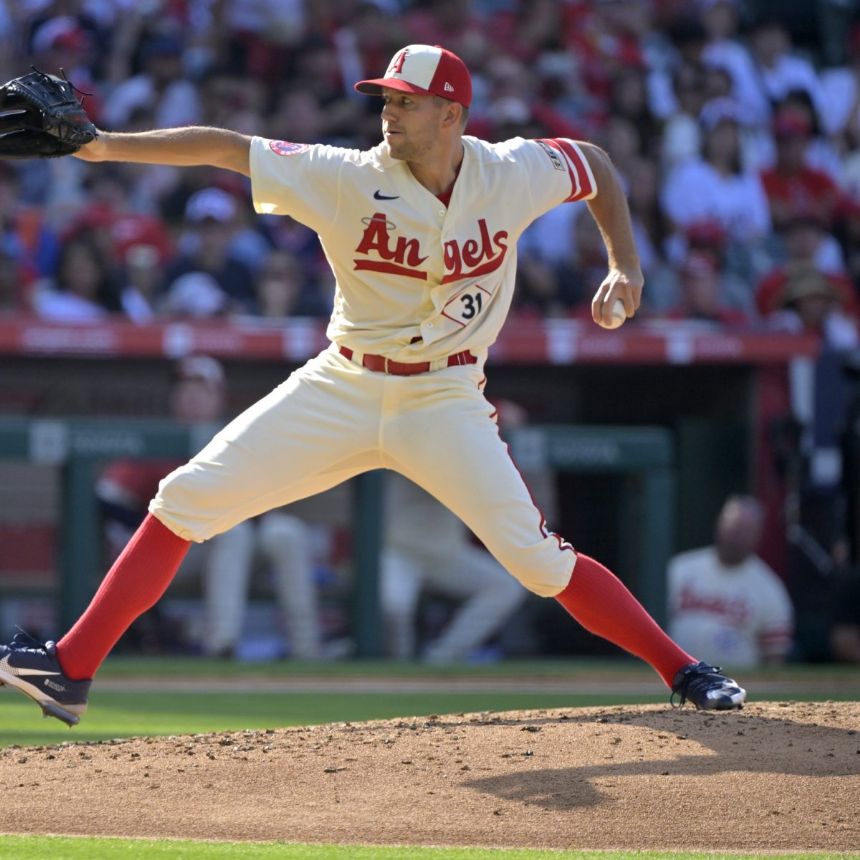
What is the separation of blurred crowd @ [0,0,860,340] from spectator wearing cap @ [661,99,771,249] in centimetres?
2

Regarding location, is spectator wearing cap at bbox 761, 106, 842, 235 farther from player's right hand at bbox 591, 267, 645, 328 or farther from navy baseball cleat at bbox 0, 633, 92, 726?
navy baseball cleat at bbox 0, 633, 92, 726

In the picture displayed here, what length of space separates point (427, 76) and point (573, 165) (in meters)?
0.55

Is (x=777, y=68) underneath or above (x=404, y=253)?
above

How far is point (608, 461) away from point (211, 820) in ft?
17.1

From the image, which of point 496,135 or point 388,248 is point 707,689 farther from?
point 496,135

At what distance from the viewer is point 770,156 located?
12.1m

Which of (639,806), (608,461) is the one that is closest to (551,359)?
(608,461)

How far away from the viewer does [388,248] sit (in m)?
4.24

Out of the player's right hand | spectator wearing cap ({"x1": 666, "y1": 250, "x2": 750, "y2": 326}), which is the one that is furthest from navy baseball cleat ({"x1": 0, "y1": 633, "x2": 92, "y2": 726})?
spectator wearing cap ({"x1": 666, "y1": 250, "x2": 750, "y2": 326})

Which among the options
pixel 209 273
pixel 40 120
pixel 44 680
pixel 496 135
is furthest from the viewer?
pixel 496 135

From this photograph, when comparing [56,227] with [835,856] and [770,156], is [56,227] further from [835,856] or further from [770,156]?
[835,856]

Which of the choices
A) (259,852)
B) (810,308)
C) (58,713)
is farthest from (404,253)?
(810,308)

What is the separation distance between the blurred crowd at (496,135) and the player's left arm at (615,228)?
465 cm

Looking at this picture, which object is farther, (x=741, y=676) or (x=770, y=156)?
(x=770, y=156)
